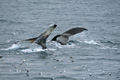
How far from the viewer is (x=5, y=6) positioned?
149ft

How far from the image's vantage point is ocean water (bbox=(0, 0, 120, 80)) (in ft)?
63.0

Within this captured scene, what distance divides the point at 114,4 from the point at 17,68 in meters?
30.2

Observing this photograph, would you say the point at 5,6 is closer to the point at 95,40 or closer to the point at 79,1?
the point at 79,1

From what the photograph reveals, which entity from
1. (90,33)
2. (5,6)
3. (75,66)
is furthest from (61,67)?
(5,6)

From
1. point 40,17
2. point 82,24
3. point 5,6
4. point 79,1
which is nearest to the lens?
point 82,24

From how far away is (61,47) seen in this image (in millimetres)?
24547

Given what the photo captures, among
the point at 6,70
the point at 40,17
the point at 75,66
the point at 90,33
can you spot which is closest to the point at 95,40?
the point at 90,33

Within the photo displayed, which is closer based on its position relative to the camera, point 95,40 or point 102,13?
point 95,40

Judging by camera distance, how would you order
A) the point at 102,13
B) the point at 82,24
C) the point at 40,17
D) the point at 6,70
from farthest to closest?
the point at 102,13
the point at 40,17
the point at 82,24
the point at 6,70

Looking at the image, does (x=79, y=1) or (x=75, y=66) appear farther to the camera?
(x=79, y=1)

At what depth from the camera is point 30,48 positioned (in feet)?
78.5

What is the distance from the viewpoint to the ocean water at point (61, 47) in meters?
19.2

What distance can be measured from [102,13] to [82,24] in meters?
7.40

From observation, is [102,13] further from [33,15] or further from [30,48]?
[30,48]
